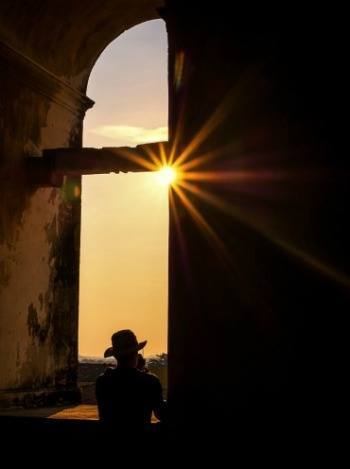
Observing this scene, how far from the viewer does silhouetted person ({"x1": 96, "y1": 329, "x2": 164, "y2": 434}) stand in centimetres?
437

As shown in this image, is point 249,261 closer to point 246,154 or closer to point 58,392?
point 246,154

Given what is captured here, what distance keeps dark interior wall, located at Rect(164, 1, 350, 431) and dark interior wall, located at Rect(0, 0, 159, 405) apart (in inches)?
124

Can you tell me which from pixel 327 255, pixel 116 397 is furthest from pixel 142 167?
pixel 116 397

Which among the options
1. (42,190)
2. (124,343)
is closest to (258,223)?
(124,343)

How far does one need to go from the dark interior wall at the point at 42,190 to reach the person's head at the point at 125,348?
3555mm

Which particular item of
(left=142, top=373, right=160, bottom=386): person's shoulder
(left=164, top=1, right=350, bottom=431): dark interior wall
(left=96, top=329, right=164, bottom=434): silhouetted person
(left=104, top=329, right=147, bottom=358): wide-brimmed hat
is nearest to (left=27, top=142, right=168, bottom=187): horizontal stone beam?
(left=164, top=1, right=350, bottom=431): dark interior wall

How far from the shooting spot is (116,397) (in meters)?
4.39

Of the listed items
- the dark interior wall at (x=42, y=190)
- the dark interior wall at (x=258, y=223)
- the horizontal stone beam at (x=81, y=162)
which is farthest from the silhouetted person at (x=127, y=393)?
the horizontal stone beam at (x=81, y=162)

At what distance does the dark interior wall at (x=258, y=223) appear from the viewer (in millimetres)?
4902

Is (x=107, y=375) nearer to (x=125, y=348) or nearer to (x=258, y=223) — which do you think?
(x=125, y=348)

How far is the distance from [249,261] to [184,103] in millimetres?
1360

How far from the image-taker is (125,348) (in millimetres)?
4465

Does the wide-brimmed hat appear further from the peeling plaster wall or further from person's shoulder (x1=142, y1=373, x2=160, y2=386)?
the peeling plaster wall

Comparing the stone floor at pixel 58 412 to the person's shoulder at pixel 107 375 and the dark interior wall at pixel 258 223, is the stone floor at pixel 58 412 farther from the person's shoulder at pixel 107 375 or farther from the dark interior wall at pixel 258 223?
the person's shoulder at pixel 107 375
